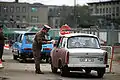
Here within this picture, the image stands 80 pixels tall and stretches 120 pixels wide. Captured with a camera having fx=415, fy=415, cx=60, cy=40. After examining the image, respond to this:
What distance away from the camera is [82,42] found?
50.6 feet

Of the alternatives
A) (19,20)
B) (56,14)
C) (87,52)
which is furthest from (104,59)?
(56,14)

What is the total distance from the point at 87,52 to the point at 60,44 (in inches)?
77.8

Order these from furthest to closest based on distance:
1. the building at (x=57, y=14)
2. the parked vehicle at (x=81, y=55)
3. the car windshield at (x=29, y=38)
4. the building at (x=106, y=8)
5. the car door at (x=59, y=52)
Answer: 1. the building at (x=57, y=14)
2. the building at (x=106, y=8)
3. the car windshield at (x=29, y=38)
4. the car door at (x=59, y=52)
5. the parked vehicle at (x=81, y=55)

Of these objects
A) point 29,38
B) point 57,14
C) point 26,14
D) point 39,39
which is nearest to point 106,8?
point 57,14

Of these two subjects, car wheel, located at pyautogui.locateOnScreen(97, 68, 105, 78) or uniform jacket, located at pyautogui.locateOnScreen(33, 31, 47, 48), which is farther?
uniform jacket, located at pyautogui.locateOnScreen(33, 31, 47, 48)

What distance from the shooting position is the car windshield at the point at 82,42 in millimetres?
15383

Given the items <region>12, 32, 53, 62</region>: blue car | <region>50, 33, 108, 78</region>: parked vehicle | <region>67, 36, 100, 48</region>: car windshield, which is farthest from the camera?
<region>12, 32, 53, 62</region>: blue car

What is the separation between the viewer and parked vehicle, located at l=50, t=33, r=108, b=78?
14.7 meters

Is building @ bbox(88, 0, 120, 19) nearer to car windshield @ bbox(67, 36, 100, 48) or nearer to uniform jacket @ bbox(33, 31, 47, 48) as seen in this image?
uniform jacket @ bbox(33, 31, 47, 48)

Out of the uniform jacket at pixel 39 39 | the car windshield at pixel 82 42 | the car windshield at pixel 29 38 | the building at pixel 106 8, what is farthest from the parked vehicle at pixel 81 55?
the building at pixel 106 8

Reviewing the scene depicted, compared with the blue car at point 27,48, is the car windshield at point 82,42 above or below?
above

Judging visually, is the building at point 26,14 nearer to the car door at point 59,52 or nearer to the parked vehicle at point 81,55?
the car door at point 59,52

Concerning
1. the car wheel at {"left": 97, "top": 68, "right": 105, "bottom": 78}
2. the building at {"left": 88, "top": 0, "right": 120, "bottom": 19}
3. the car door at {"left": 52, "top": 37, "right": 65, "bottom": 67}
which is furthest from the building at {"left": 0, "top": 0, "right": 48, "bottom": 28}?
the car wheel at {"left": 97, "top": 68, "right": 105, "bottom": 78}

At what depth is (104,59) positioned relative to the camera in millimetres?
14984
